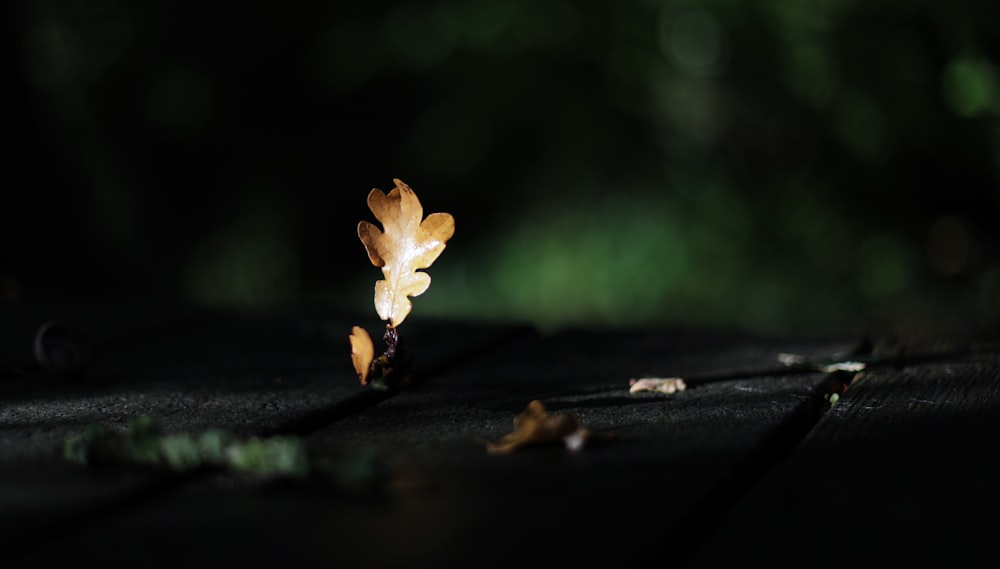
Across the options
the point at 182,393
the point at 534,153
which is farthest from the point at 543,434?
the point at 534,153

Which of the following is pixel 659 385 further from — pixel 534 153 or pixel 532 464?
pixel 534 153

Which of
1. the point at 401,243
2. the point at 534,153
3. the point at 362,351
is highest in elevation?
the point at 534,153

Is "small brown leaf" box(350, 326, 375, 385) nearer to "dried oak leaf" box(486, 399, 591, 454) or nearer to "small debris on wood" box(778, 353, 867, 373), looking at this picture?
"dried oak leaf" box(486, 399, 591, 454)

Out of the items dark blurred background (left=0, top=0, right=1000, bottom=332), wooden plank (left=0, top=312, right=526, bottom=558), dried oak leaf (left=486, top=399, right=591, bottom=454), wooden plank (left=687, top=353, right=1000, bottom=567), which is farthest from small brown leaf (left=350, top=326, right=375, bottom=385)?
dark blurred background (left=0, top=0, right=1000, bottom=332)

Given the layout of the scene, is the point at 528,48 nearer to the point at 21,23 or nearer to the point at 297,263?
the point at 297,263

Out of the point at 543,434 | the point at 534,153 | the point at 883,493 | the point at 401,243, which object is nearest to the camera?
the point at 883,493

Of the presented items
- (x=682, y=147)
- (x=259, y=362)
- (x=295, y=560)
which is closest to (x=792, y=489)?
(x=295, y=560)

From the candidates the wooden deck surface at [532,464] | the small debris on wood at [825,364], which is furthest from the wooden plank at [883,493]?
the small debris on wood at [825,364]
